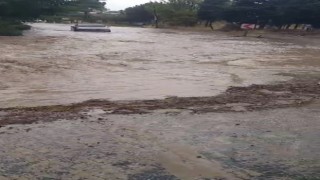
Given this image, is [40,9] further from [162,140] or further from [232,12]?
[232,12]

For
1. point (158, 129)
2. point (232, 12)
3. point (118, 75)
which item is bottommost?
point (118, 75)

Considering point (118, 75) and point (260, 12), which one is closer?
point (118, 75)

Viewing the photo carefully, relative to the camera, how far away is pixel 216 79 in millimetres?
16047

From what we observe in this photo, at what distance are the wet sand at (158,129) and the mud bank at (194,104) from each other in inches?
0.8

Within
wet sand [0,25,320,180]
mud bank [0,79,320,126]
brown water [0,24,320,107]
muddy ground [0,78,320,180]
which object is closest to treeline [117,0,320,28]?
brown water [0,24,320,107]

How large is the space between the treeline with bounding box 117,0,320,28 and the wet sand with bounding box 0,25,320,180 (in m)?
20.4

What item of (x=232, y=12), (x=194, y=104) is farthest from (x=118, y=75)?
(x=232, y=12)

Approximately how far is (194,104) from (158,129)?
3141mm

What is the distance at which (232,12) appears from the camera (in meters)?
59.2

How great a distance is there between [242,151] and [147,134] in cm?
166

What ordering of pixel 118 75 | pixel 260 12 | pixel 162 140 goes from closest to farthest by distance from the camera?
pixel 162 140
pixel 118 75
pixel 260 12

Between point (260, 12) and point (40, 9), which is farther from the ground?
point (40, 9)

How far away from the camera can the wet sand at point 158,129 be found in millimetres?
5195

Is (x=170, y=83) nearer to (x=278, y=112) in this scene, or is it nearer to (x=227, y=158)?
(x=278, y=112)
